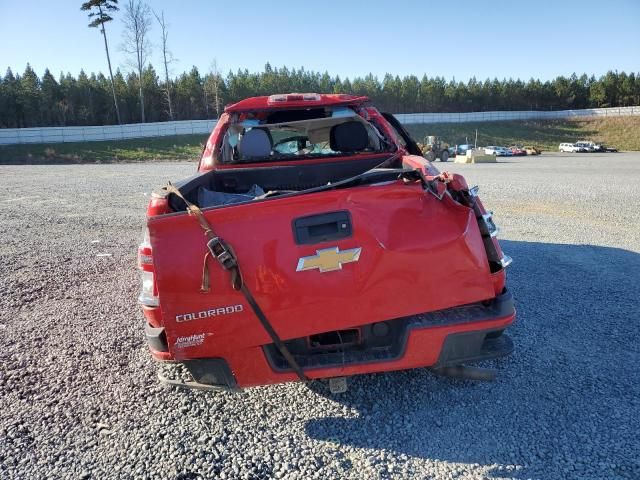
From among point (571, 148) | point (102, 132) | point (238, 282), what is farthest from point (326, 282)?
point (571, 148)

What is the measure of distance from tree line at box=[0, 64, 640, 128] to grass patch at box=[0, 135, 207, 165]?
45.1 ft

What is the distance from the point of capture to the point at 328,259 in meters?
2.31

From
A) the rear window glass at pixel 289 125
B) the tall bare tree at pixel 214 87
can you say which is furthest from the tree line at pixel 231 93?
the rear window glass at pixel 289 125

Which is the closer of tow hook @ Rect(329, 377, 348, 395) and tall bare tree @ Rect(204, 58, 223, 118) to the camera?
tow hook @ Rect(329, 377, 348, 395)

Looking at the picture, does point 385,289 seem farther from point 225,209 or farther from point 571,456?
point 571,456

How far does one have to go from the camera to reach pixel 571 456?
232 centimetres

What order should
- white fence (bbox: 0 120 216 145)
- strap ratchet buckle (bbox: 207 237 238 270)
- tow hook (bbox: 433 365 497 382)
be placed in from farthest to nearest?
white fence (bbox: 0 120 216 145)
tow hook (bbox: 433 365 497 382)
strap ratchet buckle (bbox: 207 237 238 270)

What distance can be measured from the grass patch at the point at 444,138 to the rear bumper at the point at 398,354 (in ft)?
112

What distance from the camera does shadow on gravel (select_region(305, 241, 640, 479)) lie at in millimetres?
2342

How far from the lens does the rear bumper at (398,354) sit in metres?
2.42

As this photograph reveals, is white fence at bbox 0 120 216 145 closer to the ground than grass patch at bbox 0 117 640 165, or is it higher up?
higher up

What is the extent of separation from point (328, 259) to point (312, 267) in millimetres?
93

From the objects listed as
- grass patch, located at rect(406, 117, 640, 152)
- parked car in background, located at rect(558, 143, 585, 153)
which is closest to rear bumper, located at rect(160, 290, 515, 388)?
parked car in background, located at rect(558, 143, 585, 153)

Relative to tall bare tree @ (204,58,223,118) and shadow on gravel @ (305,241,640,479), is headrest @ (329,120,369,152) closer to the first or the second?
shadow on gravel @ (305,241,640,479)
